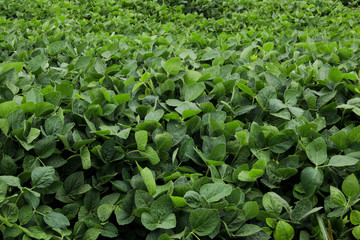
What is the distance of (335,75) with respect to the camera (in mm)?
2006

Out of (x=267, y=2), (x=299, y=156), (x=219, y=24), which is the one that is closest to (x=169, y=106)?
(x=299, y=156)

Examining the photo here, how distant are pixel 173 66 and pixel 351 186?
111cm

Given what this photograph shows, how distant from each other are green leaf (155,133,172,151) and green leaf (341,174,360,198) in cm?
75

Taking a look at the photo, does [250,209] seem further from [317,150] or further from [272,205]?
[317,150]

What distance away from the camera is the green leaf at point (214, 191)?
130 cm

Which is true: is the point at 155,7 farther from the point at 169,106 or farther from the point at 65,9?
the point at 169,106

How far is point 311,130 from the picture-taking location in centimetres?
160

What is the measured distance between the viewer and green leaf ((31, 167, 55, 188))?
1319 millimetres

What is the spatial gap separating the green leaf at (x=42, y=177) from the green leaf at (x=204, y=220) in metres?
0.57

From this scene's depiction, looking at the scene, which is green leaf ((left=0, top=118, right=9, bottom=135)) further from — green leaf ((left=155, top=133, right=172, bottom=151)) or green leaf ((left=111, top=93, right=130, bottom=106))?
green leaf ((left=155, top=133, right=172, bottom=151))

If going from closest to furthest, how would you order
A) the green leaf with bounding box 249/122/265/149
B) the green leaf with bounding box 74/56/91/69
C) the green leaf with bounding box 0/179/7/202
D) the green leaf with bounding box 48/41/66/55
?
the green leaf with bounding box 0/179/7/202
the green leaf with bounding box 249/122/265/149
the green leaf with bounding box 74/56/91/69
the green leaf with bounding box 48/41/66/55

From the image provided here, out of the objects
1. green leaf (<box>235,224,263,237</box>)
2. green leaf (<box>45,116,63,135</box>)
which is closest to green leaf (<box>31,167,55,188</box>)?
green leaf (<box>45,116,63,135</box>)

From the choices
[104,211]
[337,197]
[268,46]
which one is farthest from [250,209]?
[268,46]

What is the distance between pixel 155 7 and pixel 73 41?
9.78ft
